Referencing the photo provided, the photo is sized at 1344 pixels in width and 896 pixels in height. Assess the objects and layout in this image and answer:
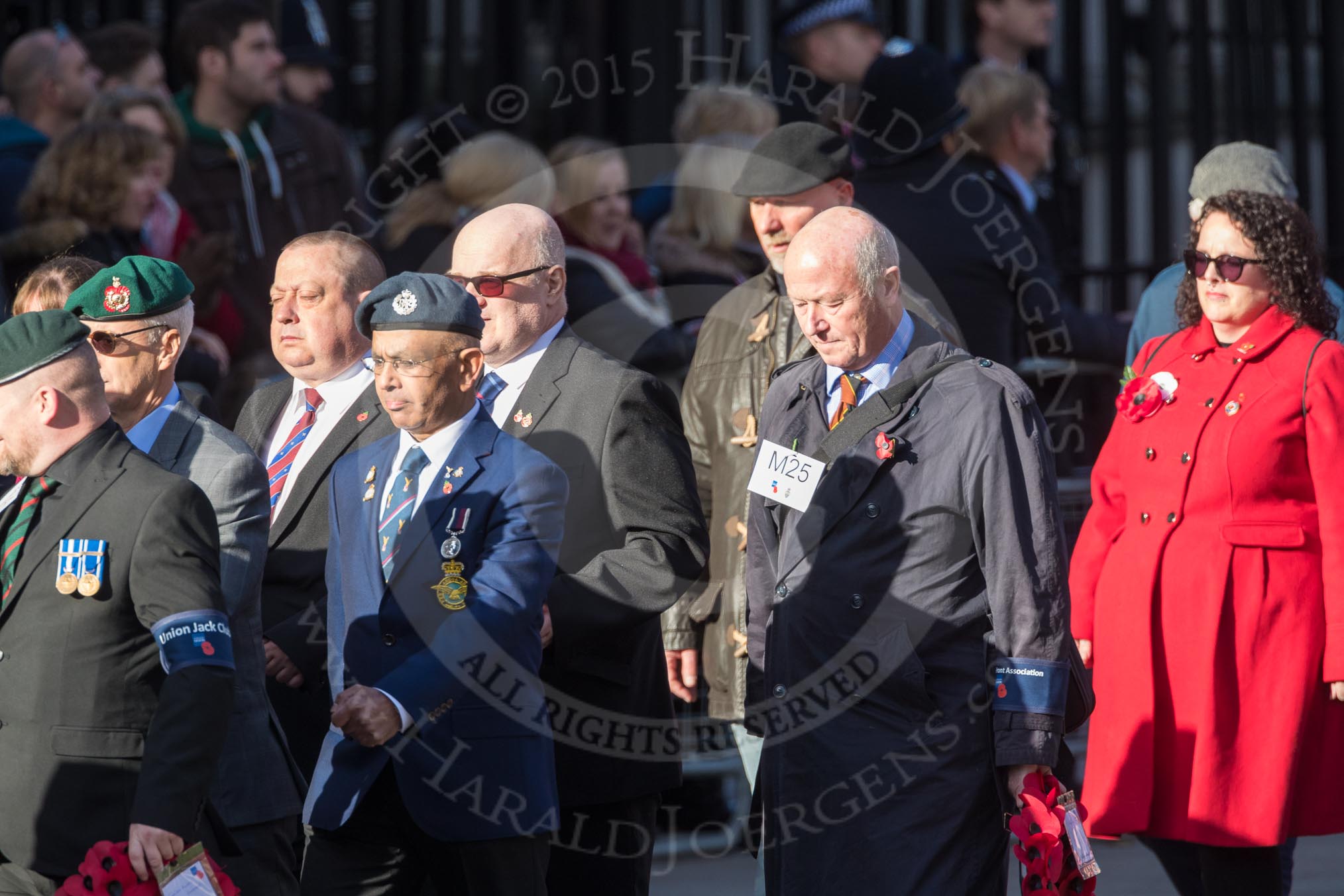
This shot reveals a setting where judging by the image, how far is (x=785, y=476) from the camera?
4379 millimetres

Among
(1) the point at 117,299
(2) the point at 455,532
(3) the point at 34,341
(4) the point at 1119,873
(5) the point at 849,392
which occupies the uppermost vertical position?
(1) the point at 117,299

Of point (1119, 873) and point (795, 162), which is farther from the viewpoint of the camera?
point (1119, 873)

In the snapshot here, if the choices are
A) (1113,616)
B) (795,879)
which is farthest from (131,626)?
(1113,616)

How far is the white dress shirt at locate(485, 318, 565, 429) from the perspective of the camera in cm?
471

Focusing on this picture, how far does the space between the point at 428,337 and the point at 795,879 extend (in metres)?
1.33

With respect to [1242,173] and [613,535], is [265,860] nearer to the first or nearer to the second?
[613,535]

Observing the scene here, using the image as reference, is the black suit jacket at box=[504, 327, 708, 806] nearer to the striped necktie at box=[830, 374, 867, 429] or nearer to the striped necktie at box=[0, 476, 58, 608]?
the striped necktie at box=[830, 374, 867, 429]

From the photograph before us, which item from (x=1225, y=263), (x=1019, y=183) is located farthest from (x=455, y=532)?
(x=1019, y=183)

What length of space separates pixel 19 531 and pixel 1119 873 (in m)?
3.87

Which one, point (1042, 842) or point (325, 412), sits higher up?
point (325, 412)

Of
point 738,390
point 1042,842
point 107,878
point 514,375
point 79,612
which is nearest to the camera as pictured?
point 107,878

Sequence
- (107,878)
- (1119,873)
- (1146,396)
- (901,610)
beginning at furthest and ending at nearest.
Result: (1119,873)
(1146,396)
(901,610)
(107,878)

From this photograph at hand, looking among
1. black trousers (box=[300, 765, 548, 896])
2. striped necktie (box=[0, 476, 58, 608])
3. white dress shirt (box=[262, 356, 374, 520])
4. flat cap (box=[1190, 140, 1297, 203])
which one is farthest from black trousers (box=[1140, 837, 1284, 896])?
striped necktie (box=[0, 476, 58, 608])

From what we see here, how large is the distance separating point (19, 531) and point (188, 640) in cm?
41
